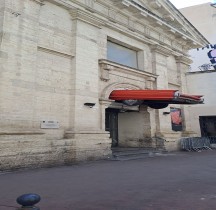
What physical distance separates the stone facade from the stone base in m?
0.03

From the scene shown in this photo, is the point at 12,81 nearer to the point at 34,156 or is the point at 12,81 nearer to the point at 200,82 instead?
the point at 34,156

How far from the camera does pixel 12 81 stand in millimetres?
9031

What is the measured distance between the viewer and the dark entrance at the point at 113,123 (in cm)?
1543

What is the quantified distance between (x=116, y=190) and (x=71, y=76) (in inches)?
273

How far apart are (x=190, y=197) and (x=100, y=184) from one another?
210 centimetres

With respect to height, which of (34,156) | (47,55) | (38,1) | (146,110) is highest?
(38,1)

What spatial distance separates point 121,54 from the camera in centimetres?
1471

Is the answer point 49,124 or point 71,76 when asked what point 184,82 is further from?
point 49,124

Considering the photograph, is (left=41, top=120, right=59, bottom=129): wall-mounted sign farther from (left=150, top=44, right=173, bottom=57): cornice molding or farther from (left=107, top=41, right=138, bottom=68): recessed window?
(left=150, top=44, right=173, bottom=57): cornice molding

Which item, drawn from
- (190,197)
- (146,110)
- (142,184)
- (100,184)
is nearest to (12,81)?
(100,184)

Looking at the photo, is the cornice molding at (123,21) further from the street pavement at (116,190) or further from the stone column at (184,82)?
the street pavement at (116,190)

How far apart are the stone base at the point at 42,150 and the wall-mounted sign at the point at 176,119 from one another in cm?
704

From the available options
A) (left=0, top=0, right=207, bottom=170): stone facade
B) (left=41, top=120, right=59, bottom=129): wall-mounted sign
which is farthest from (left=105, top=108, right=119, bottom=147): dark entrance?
(left=41, top=120, right=59, bottom=129): wall-mounted sign

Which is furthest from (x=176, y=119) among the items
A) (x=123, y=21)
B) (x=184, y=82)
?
(x=123, y=21)
